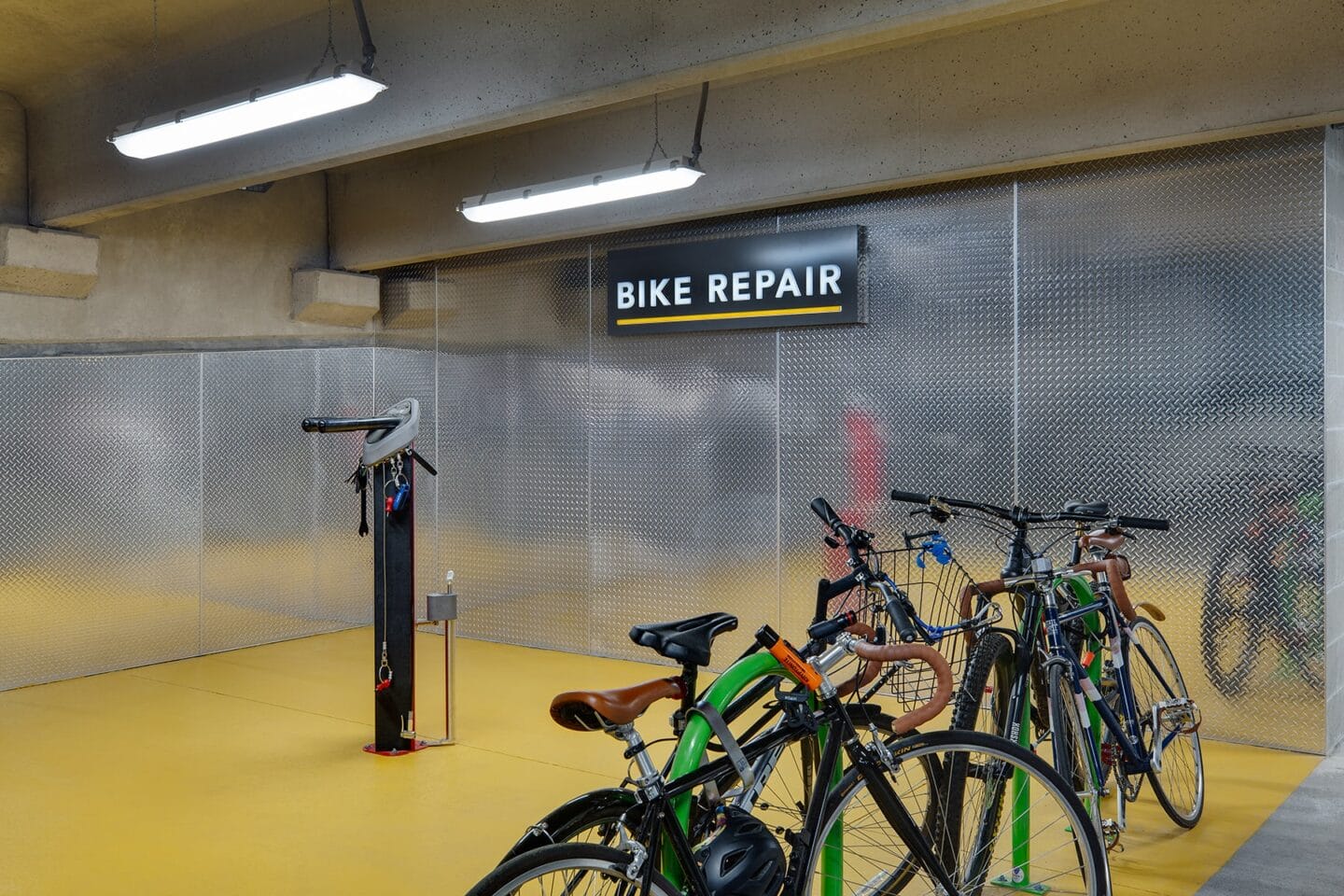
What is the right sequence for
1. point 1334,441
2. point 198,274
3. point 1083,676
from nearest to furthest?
1. point 1083,676
2. point 1334,441
3. point 198,274

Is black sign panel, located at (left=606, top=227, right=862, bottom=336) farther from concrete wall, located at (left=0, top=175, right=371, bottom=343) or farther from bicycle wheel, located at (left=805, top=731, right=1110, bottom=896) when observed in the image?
bicycle wheel, located at (left=805, top=731, right=1110, bottom=896)

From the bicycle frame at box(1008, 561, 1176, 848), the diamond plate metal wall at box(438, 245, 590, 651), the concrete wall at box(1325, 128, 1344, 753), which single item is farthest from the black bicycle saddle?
the diamond plate metal wall at box(438, 245, 590, 651)

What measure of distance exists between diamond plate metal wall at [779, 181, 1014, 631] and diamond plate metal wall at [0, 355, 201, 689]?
403cm

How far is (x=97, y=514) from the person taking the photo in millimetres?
7348

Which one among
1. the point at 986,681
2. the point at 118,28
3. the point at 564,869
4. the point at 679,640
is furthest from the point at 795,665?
the point at 118,28

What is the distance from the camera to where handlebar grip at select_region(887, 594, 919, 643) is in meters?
2.81

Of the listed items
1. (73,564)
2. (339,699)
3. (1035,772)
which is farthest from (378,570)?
(1035,772)

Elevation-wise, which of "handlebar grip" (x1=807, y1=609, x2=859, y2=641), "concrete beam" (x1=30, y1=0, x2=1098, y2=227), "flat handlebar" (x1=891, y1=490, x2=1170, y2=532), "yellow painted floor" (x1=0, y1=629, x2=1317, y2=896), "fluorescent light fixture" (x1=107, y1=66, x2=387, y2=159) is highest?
"concrete beam" (x1=30, y1=0, x2=1098, y2=227)

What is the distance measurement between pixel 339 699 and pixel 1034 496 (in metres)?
4.01

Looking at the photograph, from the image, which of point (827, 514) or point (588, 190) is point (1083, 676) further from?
point (588, 190)

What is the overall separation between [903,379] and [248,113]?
3669 mm

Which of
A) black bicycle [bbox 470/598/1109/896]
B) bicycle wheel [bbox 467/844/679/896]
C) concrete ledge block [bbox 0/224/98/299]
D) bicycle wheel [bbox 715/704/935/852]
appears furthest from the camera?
concrete ledge block [bbox 0/224/98/299]

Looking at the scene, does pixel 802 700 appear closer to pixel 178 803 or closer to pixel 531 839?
pixel 531 839

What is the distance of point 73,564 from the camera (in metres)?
7.23
